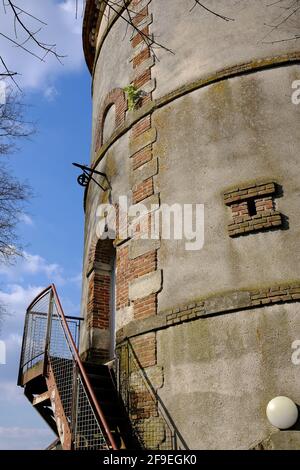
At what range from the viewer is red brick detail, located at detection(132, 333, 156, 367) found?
721cm

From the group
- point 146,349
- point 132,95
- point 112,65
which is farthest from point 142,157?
point 146,349

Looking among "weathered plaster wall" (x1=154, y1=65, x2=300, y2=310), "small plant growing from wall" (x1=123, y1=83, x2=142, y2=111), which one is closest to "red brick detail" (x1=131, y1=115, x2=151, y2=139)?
"small plant growing from wall" (x1=123, y1=83, x2=142, y2=111)

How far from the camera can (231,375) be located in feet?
20.7

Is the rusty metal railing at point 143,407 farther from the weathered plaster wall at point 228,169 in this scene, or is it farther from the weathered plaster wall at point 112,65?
the weathered plaster wall at point 112,65

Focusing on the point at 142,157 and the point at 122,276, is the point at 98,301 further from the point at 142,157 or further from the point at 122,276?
the point at 142,157

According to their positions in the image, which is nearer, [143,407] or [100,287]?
[143,407]

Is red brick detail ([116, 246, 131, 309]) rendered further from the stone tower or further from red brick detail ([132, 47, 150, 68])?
red brick detail ([132, 47, 150, 68])

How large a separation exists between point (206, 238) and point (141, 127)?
290 cm

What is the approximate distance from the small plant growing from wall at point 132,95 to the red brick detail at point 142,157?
43.0 inches

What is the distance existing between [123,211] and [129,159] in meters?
1.02

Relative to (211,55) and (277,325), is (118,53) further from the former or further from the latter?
(277,325)

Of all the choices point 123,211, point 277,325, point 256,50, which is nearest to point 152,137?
point 123,211

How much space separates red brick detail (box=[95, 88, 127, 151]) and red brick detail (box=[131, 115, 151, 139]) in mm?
631

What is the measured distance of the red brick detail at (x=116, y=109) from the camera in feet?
32.6
